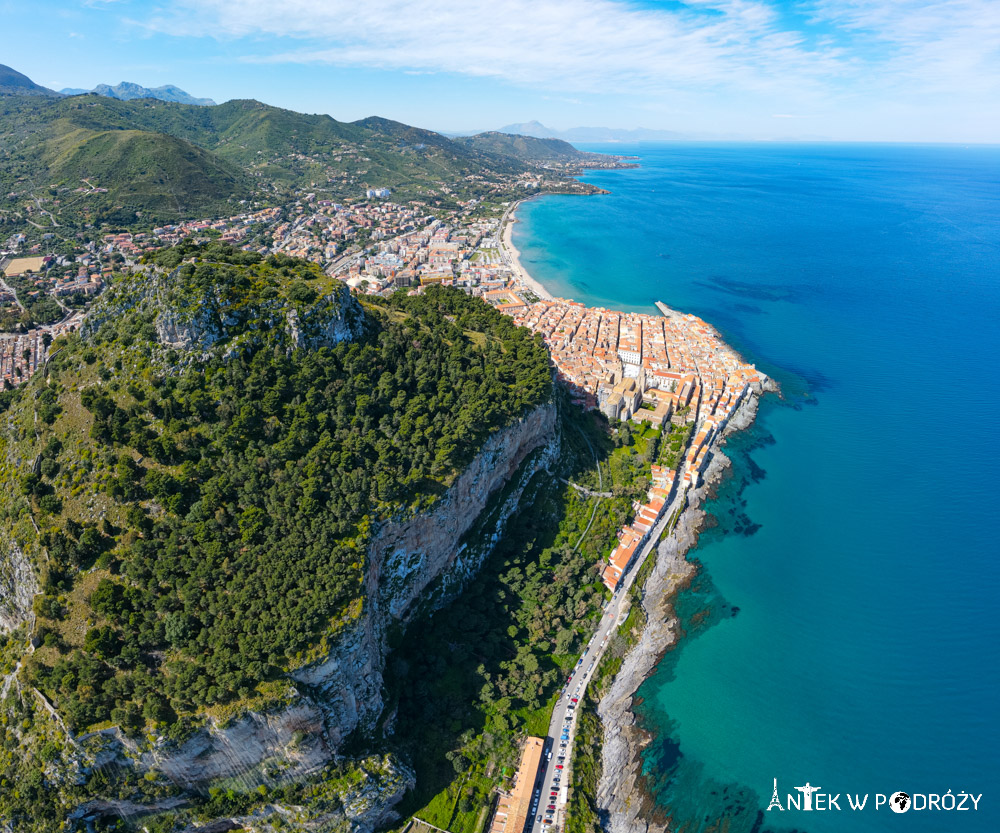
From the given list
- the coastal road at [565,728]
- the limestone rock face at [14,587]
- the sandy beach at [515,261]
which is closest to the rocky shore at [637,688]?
the coastal road at [565,728]

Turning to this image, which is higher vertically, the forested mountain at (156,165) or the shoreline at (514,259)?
the forested mountain at (156,165)

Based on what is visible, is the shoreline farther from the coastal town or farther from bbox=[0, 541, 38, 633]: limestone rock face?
bbox=[0, 541, 38, 633]: limestone rock face

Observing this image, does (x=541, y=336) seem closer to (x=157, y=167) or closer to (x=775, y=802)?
(x=775, y=802)

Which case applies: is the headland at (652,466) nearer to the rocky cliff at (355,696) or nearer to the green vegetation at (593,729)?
the green vegetation at (593,729)

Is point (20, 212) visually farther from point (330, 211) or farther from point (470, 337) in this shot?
point (470, 337)

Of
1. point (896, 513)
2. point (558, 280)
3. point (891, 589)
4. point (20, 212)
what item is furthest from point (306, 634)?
point (20, 212)

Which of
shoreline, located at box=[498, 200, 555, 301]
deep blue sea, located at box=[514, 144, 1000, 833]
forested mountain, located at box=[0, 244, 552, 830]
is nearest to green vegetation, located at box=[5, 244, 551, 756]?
forested mountain, located at box=[0, 244, 552, 830]
